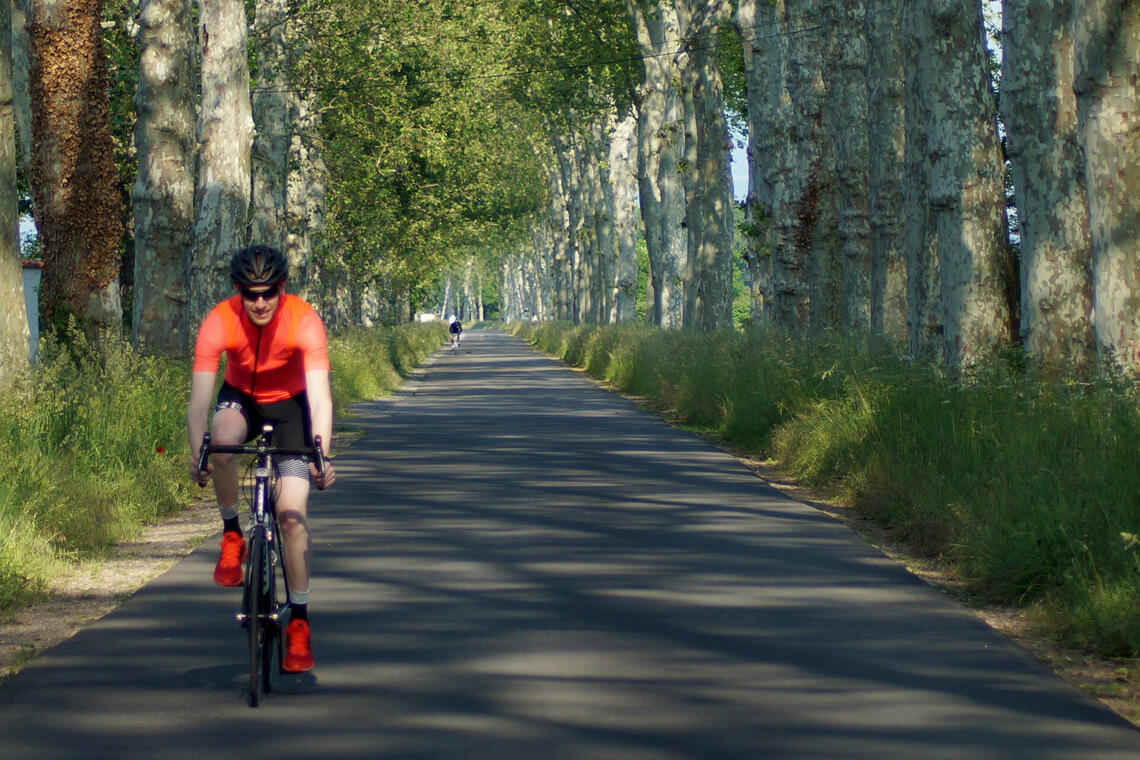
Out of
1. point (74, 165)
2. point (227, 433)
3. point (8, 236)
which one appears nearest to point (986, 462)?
point (227, 433)

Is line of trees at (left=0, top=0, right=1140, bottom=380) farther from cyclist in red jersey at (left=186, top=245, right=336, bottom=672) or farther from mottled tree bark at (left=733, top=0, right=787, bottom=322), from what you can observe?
cyclist in red jersey at (left=186, top=245, right=336, bottom=672)

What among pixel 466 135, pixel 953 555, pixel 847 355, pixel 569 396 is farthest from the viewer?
pixel 466 135

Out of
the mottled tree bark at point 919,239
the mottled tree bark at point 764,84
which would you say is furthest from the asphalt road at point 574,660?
the mottled tree bark at point 764,84

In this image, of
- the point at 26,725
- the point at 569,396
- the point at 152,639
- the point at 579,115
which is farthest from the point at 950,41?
the point at 579,115

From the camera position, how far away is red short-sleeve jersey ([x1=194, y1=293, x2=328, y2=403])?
7.23 metres

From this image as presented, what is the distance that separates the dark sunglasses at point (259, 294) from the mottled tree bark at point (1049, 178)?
29.2ft

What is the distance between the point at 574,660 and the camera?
24.8 ft

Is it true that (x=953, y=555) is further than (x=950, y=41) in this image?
No

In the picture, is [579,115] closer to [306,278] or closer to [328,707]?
[306,278]

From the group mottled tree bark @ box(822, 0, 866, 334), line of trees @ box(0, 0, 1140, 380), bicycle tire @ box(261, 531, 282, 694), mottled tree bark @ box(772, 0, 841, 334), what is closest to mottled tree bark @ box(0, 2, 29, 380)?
line of trees @ box(0, 0, 1140, 380)

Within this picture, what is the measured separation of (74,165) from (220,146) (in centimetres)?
399

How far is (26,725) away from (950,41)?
1213 cm

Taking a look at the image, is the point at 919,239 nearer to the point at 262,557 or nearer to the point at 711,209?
the point at 262,557

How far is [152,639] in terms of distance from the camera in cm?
816
